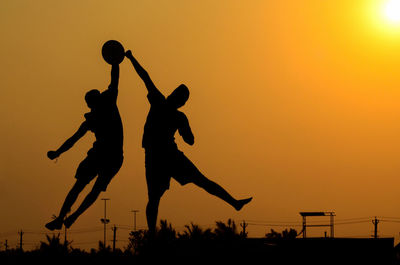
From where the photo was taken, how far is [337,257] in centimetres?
2111

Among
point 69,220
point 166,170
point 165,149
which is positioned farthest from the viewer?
point 69,220

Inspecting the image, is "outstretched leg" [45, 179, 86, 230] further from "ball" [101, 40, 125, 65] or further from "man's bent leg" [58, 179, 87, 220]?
"ball" [101, 40, 125, 65]

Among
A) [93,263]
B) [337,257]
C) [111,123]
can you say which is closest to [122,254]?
[93,263]

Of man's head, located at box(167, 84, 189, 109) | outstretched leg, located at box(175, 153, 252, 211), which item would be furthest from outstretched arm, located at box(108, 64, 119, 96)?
outstretched leg, located at box(175, 153, 252, 211)

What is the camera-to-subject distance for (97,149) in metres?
23.2

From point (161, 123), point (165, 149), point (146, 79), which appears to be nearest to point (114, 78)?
point (146, 79)

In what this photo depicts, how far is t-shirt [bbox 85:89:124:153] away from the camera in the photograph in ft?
76.1

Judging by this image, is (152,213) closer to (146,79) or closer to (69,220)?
(69,220)

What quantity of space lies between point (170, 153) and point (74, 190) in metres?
2.17

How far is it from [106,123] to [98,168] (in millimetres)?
957

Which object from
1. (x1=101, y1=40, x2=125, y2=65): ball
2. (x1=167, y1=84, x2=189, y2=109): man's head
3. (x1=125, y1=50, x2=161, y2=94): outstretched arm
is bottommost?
(x1=167, y1=84, x2=189, y2=109): man's head

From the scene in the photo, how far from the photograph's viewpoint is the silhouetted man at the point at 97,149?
75.8ft

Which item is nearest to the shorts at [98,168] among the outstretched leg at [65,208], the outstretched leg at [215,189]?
the outstretched leg at [65,208]

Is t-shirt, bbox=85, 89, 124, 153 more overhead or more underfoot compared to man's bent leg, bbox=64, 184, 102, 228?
more overhead
